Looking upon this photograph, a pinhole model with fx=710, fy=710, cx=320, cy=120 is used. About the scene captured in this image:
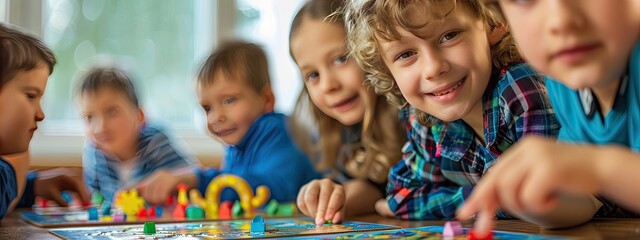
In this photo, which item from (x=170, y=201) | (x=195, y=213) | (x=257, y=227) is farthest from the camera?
(x=170, y=201)

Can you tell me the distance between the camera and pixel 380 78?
108 cm

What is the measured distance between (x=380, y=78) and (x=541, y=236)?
46cm

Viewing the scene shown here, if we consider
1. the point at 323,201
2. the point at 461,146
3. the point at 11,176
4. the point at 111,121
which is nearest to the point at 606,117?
the point at 461,146

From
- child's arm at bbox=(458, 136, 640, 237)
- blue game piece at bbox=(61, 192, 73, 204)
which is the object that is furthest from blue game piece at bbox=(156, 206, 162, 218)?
child's arm at bbox=(458, 136, 640, 237)

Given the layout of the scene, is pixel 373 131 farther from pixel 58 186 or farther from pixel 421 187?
pixel 58 186

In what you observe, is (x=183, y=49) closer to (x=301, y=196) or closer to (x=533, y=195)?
(x=301, y=196)

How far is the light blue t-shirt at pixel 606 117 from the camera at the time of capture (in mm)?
670

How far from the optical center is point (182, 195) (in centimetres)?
130

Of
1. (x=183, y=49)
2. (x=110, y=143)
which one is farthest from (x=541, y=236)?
(x=183, y=49)

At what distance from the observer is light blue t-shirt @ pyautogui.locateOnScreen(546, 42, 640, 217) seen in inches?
26.4

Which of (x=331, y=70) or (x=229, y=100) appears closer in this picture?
(x=331, y=70)

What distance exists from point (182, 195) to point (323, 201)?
36 cm

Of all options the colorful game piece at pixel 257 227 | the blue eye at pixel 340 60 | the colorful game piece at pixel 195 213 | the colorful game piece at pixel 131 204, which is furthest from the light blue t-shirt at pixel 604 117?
the colorful game piece at pixel 131 204

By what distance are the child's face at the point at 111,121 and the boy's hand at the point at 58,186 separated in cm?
10
